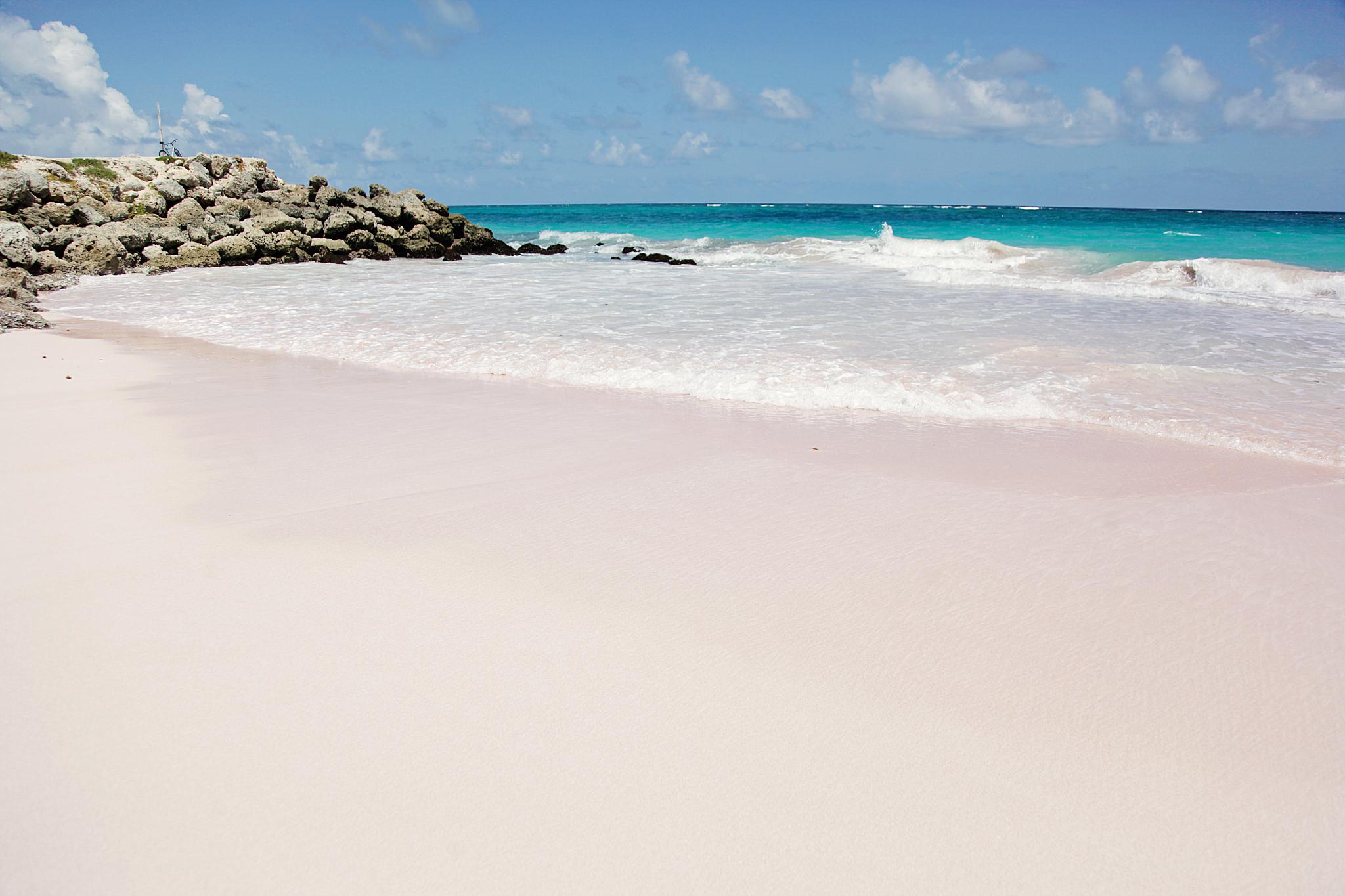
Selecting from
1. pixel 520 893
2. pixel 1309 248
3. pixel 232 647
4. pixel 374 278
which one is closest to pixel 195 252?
pixel 374 278

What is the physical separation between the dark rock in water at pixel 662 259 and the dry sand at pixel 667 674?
50.6 ft

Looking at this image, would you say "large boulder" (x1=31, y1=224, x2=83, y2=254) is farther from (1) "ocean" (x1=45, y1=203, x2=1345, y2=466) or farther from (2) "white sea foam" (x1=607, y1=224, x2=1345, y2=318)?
(2) "white sea foam" (x1=607, y1=224, x2=1345, y2=318)

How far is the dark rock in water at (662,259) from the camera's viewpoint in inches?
752

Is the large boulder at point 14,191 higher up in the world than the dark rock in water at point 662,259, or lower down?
higher up

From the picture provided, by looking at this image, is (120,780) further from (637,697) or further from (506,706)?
(637,697)

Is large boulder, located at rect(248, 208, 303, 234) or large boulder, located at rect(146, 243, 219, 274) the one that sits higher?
large boulder, located at rect(248, 208, 303, 234)

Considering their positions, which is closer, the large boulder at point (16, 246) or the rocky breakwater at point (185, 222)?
the large boulder at point (16, 246)

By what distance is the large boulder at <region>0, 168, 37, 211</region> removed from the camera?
55.4 ft

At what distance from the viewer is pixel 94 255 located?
1545cm

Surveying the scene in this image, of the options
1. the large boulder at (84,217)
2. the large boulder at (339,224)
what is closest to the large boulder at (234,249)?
the large boulder at (339,224)

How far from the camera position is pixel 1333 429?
4875 mm

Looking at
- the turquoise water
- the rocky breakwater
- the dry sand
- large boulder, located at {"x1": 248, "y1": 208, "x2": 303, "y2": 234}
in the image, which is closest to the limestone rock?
the rocky breakwater

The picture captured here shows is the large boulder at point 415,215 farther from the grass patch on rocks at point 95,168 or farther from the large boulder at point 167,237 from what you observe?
the grass patch on rocks at point 95,168

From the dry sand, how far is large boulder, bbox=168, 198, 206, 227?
18.4 meters
